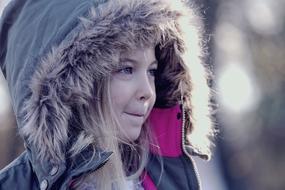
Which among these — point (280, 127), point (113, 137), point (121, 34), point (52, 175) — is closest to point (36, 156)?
point (52, 175)

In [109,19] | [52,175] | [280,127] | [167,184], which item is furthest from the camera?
[280,127]

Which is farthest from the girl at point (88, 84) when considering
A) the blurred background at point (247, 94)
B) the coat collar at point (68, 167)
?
the blurred background at point (247, 94)

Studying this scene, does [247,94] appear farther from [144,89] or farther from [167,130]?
[144,89]

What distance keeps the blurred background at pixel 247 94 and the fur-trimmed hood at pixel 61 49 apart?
524 cm

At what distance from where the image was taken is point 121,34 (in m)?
2.26

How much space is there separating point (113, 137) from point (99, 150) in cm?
12

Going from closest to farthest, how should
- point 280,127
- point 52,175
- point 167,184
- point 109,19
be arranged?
point 52,175
point 109,19
point 167,184
point 280,127

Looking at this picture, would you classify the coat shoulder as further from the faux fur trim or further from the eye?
the eye

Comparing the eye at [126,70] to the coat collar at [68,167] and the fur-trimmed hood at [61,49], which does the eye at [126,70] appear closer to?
the fur-trimmed hood at [61,49]

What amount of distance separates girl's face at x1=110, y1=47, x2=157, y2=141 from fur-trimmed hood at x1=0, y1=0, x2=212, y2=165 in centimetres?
4

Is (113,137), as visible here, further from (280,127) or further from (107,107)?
(280,127)

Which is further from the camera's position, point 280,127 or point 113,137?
point 280,127

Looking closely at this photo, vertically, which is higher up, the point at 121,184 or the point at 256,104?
the point at 121,184

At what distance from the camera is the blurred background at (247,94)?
7.99 m
